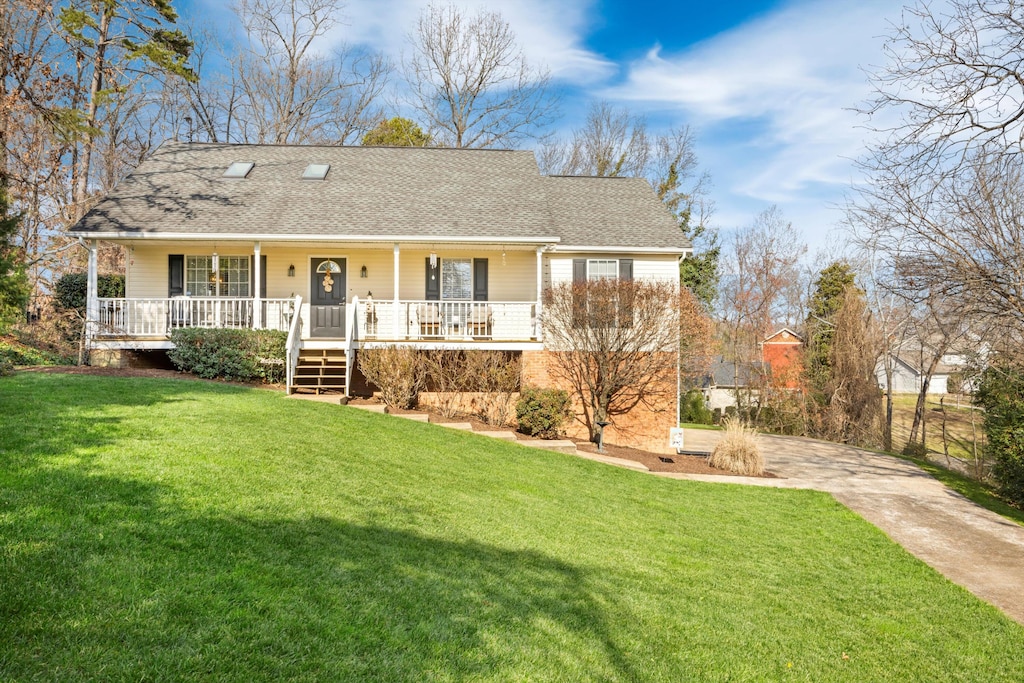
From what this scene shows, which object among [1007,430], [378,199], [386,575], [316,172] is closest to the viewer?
[386,575]

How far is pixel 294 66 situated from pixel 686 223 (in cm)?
2018

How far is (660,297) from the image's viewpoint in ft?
43.2

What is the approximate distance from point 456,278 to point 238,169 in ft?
23.3

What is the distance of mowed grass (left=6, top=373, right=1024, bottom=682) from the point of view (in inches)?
129

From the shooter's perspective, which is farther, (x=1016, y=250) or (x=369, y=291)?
(x=369, y=291)

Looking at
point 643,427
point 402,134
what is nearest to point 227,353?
point 643,427

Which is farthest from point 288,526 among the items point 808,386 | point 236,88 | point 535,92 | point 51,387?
point 236,88

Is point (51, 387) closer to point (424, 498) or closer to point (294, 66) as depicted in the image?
point (424, 498)

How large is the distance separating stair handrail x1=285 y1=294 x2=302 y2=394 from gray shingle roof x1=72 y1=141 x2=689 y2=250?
2.04m

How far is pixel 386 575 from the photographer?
14.5 feet

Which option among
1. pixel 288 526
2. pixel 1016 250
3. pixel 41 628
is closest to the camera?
pixel 41 628

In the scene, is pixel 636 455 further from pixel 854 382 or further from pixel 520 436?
Answer: pixel 854 382

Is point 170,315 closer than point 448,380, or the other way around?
point 448,380

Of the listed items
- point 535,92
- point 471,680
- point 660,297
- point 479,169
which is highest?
point 535,92
